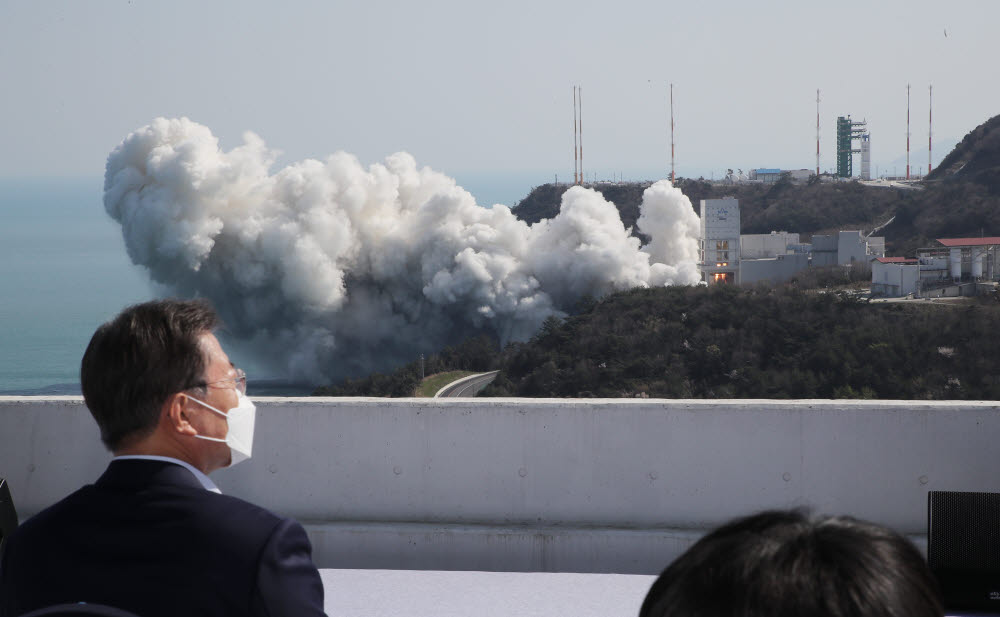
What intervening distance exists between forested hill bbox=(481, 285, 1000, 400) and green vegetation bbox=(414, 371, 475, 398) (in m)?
3.01

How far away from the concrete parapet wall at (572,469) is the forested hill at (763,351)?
17.7 metres

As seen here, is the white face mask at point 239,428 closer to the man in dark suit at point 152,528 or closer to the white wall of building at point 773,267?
the man in dark suit at point 152,528

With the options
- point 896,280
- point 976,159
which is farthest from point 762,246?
point 976,159

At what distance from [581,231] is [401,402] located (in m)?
38.2

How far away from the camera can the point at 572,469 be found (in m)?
3.93

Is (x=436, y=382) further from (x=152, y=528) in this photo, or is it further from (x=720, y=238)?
(x=152, y=528)

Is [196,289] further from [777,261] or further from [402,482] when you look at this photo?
[402,482]

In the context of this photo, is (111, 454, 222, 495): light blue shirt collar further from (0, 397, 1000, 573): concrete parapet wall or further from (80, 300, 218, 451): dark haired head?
(0, 397, 1000, 573): concrete parapet wall

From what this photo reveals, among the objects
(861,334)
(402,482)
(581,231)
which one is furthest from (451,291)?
(402,482)

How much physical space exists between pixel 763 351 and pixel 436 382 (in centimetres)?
1149

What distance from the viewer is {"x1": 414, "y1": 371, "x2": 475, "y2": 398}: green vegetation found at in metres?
29.7

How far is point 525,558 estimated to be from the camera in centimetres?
384

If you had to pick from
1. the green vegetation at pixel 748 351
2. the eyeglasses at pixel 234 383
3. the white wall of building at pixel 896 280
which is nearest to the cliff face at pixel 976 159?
the green vegetation at pixel 748 351

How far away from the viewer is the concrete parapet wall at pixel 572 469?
12.5 feet
